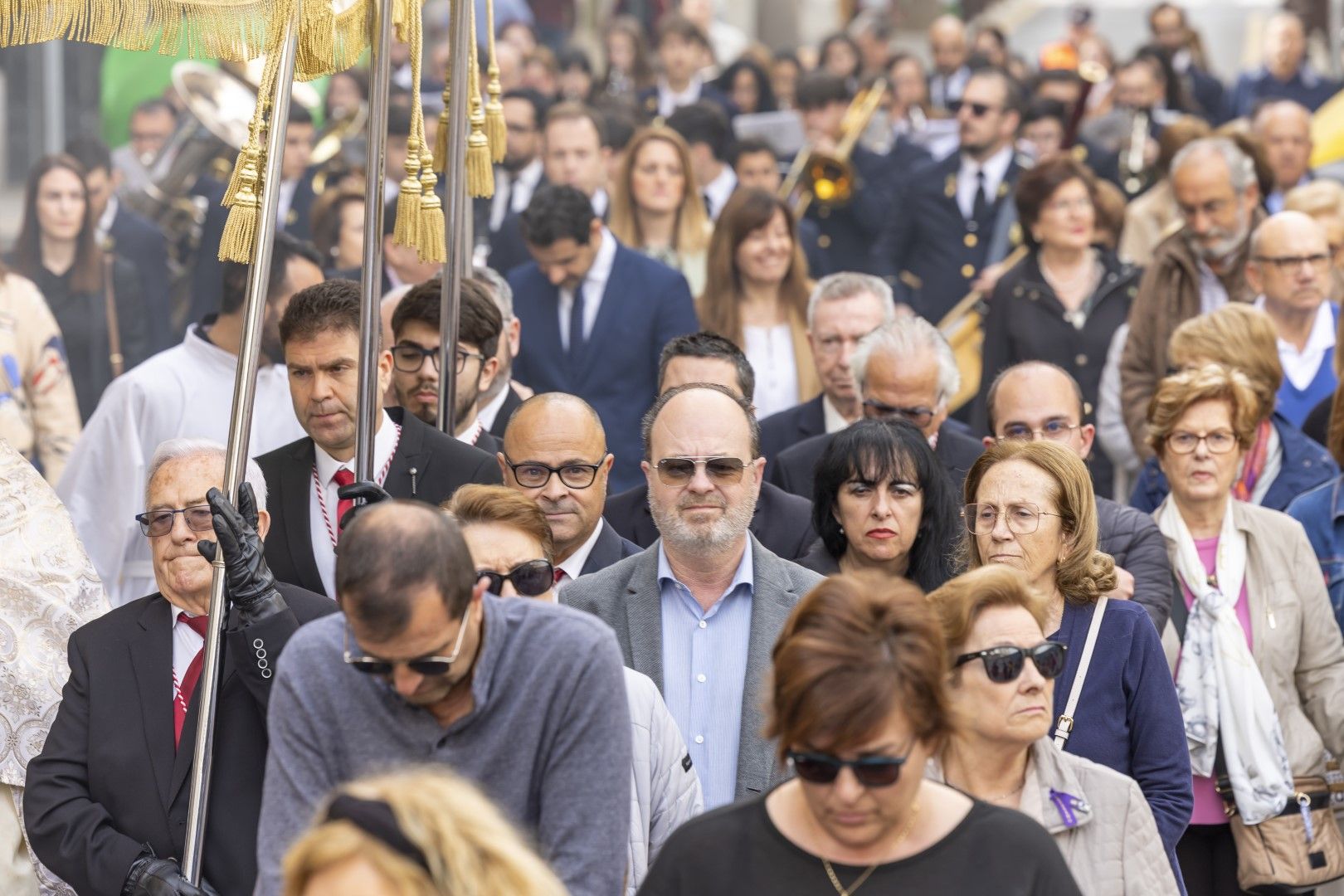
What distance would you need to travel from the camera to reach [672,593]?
17.8 ft

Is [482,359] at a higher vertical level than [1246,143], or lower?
lower

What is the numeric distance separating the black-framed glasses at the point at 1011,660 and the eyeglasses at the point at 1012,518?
987 mm

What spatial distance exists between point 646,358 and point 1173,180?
2446 millimetres

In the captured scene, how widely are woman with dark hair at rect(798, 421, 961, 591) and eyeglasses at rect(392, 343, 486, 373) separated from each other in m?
1.60

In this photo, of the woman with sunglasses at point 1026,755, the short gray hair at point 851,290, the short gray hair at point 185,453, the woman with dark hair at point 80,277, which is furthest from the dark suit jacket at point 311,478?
the woman with dark hair at point 80,277

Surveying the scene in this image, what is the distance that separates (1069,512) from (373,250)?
1.89 meters

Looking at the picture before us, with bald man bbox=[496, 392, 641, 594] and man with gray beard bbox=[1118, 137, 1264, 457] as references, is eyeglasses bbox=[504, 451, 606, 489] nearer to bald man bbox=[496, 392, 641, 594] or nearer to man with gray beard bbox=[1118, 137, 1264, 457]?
bald man bbox=[496, 392, 641, 594]

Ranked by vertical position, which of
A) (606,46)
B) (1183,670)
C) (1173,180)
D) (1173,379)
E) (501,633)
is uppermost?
(606,46)

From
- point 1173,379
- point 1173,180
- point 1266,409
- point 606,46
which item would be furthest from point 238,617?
point 606,46

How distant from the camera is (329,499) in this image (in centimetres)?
601

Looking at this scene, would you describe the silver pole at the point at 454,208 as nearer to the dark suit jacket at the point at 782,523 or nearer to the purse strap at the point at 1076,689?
the dark suit jacket at the point at 782,523

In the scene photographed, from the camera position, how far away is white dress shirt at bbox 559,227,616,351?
29.6 ft

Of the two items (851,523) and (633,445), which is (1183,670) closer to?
(851,523)

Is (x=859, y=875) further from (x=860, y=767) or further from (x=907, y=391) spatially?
(x=907, y=391)
